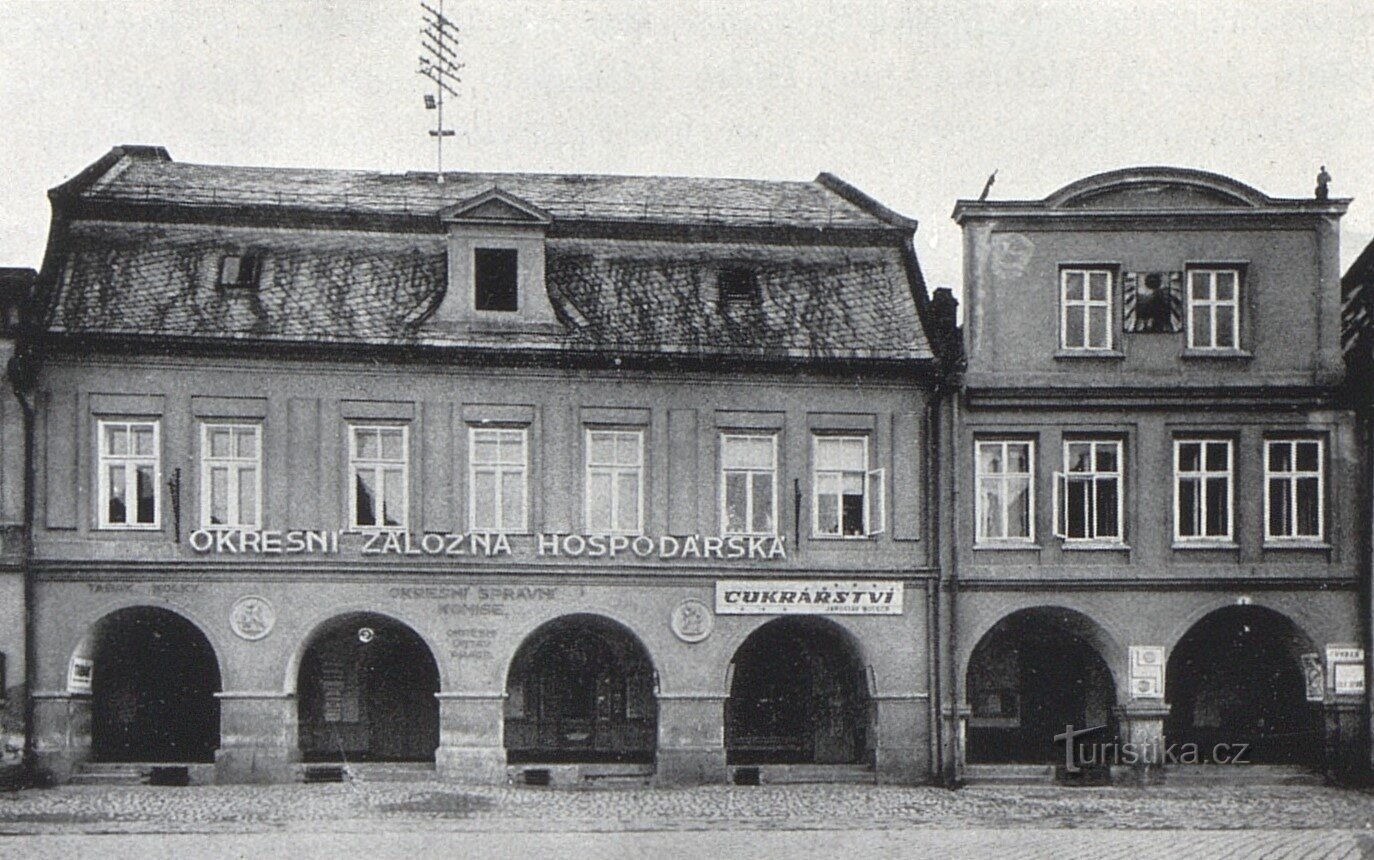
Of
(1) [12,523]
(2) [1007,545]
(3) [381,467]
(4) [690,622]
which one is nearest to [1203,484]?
(2) [1007,545]

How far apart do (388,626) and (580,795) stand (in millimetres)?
5734

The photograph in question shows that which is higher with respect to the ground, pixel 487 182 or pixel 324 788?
pixel 487 182

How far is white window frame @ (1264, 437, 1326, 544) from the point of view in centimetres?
3092

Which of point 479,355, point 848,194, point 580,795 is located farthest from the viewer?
point 848,194

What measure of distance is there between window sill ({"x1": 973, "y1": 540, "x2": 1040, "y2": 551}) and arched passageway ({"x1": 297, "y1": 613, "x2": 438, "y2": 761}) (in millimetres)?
10360

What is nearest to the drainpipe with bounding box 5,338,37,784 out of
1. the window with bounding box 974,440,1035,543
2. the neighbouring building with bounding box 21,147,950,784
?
the neighbouring building with bounding box 21,147,950,784

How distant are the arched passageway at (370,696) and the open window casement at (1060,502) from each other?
11.8 m

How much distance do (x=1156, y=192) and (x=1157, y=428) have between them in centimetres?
427

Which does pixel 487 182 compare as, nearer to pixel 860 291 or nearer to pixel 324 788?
pixel 860 291

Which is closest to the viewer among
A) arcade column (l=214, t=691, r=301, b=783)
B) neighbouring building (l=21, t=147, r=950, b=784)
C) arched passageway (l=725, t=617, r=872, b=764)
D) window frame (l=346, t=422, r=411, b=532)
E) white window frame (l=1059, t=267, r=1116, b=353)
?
arcade column (l=214, t=691, r=301, b=783)

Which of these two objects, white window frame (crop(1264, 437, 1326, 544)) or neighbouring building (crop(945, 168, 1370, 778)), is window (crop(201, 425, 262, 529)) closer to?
neighbouring building (crop(945, 168, 1370, 778))

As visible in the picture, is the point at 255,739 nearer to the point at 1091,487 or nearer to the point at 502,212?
the point at 502,212

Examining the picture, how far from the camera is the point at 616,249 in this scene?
31703 millimetres

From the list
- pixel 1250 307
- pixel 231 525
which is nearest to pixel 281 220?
pixel 231 525
